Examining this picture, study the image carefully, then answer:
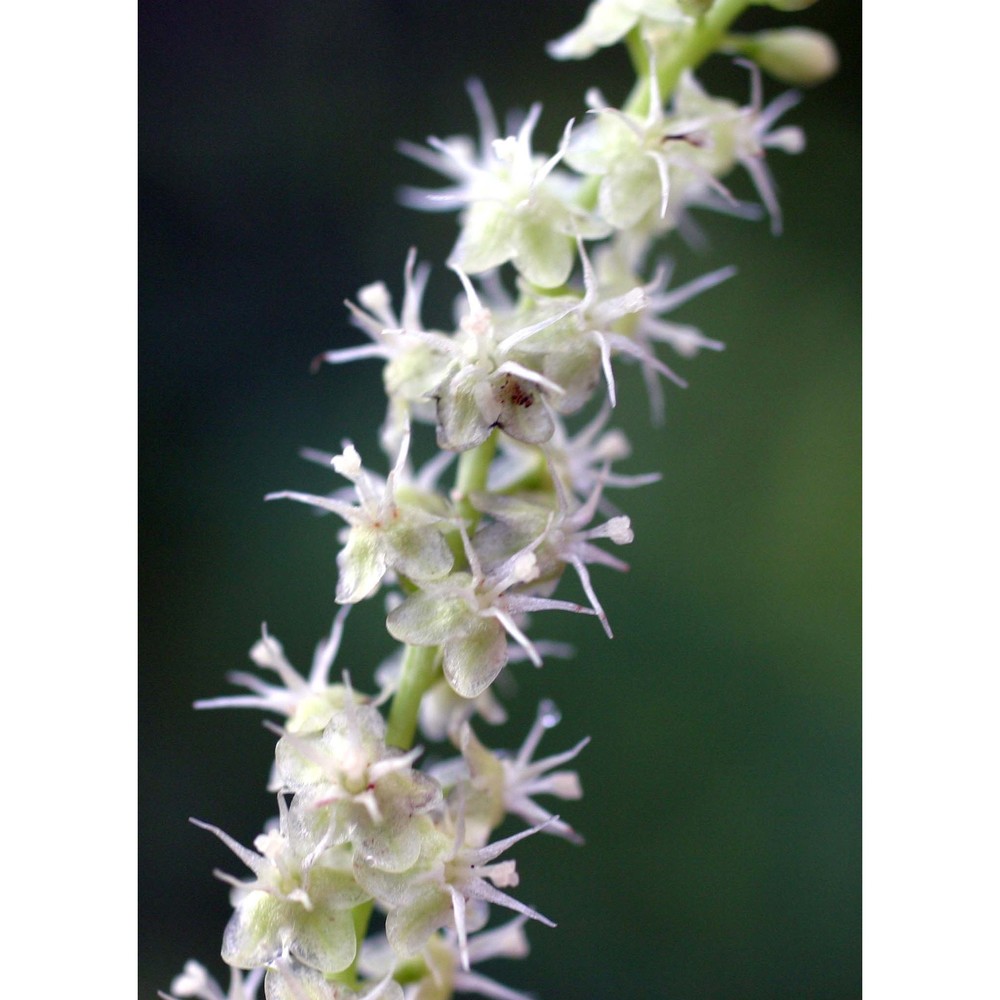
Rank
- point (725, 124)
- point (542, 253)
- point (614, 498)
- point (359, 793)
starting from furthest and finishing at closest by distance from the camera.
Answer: point (614, 498), point (725, 124), point (542, 253), point (359, 793)

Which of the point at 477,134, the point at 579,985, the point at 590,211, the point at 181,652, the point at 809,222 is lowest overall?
the point at 579,985

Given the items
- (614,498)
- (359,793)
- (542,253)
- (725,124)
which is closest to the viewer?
(359,793)

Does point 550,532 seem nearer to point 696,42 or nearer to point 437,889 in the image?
point 437,889

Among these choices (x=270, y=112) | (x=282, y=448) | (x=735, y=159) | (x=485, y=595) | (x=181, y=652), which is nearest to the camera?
(x=485, y=595)

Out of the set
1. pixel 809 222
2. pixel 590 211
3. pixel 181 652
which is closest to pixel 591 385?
pixel 590 211

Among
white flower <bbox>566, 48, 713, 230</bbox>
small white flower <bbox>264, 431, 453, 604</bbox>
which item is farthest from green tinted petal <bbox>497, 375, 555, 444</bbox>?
white flower <bbox>566, 48, 713, 230</bbox>

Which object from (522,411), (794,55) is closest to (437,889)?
(522,411)

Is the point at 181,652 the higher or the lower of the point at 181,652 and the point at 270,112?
the lower

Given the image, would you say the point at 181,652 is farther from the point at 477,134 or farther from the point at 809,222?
the point at 809,222
